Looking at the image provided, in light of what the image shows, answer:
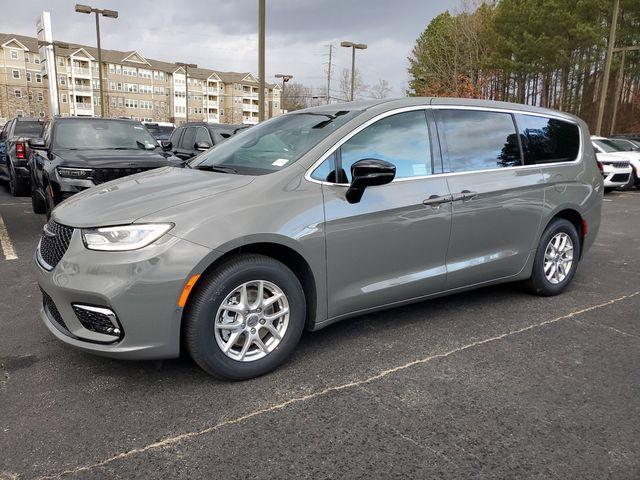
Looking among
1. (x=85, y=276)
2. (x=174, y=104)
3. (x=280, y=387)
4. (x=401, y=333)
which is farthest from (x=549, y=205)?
(x=174, y=104)

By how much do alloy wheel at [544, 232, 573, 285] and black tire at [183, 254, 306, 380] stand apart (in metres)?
2.64

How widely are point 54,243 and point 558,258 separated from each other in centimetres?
415

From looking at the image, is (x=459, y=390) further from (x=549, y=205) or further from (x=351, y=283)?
(x=549, y=205)

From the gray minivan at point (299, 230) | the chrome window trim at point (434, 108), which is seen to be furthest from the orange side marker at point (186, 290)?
the chrome window trim at point (434, 108)

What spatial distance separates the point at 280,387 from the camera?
295 centimetres

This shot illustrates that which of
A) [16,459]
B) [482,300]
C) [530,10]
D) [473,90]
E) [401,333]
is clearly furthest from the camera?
[473,90]

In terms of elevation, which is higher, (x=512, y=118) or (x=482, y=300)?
(x=512, y=118)

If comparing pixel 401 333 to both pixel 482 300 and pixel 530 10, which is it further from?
pixel 530 10

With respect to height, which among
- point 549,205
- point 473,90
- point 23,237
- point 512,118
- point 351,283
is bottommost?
point 23,237

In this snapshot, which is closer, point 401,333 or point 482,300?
point 401,333

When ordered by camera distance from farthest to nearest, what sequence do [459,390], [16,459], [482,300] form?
[482,300]
[459,390]
[16,459]

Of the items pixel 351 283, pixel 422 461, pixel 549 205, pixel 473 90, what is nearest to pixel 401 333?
pixel 351 283

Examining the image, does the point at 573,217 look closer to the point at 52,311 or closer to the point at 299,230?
the point at 299,230

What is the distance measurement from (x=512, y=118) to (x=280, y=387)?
299cm
